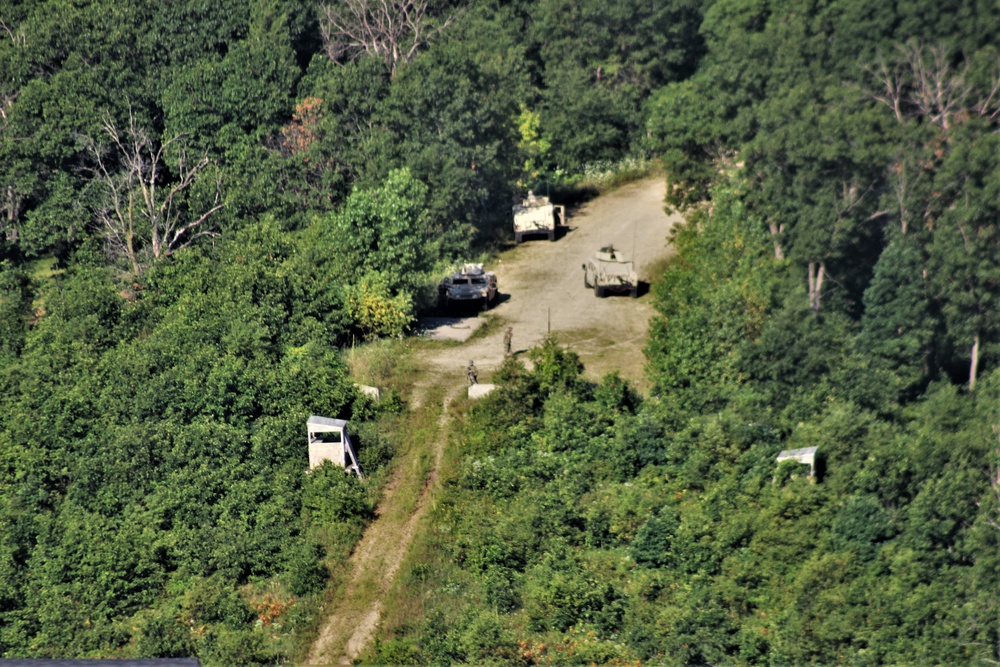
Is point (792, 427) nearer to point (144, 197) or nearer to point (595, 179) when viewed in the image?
point (144, 197)

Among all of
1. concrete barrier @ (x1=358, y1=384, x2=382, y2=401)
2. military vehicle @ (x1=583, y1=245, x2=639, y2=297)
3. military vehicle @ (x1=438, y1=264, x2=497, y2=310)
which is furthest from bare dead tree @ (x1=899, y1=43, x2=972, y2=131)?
concrete barrier @ (x1=358, y1=384, x2=382, y2=401)

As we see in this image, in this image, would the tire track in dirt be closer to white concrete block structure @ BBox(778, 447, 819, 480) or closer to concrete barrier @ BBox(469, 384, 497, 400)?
concrete barrier @ BBox(469, 384, 497, 400)

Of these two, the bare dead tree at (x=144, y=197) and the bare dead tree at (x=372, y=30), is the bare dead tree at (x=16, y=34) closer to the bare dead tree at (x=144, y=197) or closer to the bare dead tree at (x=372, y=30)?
the bare dead tree at (x=144, y=197)

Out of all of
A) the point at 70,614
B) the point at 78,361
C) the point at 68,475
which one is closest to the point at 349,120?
the point at 78,361

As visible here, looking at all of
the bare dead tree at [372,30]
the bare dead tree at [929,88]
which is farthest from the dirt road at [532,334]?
the bare dead tree at [929,88]

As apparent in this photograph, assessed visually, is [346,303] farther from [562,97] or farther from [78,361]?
[562,97]

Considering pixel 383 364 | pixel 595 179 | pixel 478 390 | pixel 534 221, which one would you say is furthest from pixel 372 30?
pixel 478 390
